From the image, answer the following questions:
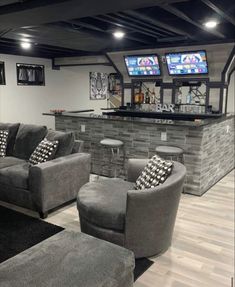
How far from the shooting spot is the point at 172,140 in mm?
4375

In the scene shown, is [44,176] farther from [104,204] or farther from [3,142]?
[3,142]

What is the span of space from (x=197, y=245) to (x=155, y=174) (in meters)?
0.89

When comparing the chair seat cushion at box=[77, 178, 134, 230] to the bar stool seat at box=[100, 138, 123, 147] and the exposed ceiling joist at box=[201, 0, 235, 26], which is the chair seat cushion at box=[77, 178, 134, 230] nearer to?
the bar stool seat at box=[100, 138, 123, 147]

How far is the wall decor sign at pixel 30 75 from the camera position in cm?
741

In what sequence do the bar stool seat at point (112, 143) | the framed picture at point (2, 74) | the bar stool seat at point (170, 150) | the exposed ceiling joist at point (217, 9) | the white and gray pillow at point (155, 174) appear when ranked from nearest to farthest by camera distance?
1. the white and gray pillow at point (155, 174)
2. the exposed ceiling joist at point (217, 9)
3. the bar stool seat at point (170, 150)
4. the bar stool seat at point (112, 143)
5. the framed picture at point (2, 74)

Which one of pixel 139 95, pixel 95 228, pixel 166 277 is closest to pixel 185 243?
pixel 166 277

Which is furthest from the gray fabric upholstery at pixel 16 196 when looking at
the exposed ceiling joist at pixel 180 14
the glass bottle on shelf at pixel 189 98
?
the glass bottle on shelf at pixel 189 98

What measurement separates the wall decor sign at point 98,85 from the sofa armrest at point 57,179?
20.7ft

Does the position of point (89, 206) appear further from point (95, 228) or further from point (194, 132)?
point (194, 132)

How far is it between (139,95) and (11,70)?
127 inches

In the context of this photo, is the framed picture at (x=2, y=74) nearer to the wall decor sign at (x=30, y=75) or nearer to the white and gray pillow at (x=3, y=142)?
the wall decor sign at (x=30, y=75)

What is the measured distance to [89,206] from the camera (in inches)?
106

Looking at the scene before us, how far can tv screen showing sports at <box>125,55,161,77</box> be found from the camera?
6102 mm

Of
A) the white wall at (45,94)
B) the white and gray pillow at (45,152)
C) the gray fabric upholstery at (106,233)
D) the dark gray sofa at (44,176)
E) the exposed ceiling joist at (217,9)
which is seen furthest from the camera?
the white wall at (45,94)
